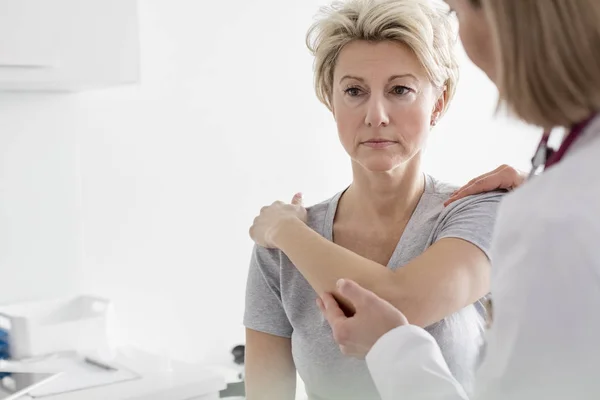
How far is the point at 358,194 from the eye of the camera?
5.40 feet

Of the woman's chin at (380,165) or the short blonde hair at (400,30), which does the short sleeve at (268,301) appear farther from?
the short blonde hair at (400,30)

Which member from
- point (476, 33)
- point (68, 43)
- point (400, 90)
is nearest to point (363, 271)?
point (400, 90)

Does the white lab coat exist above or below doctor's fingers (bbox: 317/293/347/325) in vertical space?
above

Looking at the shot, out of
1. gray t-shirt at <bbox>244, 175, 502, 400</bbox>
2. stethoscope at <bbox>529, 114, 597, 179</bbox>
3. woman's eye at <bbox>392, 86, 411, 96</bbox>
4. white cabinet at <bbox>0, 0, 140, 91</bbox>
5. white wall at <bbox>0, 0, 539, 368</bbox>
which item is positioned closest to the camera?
stethoscope at <bbox>529, 114, 597, 179</bbox>

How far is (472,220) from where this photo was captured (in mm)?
1367

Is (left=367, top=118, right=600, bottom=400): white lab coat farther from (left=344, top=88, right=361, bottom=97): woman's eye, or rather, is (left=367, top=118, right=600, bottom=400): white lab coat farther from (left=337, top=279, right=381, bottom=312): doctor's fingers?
(left=344, top=88, right=361, bottom=97): woman's eye

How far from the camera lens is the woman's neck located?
159 centimetres

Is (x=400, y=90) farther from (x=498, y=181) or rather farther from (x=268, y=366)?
(x=268, y=366)

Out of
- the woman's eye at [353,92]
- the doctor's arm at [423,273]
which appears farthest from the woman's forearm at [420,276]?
the woman's eye at [353,92]

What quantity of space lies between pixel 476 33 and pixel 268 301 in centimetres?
94

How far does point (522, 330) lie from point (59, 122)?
74.5 inches

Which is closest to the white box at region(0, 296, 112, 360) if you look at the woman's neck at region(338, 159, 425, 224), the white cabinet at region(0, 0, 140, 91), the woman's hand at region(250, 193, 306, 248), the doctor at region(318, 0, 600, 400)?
the white cabinet at region(0, 0, 140, 91)

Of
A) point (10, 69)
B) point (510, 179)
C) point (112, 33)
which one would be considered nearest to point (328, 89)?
point (510, 179)

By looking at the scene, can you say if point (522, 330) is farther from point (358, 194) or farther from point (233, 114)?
point (233, 114)
